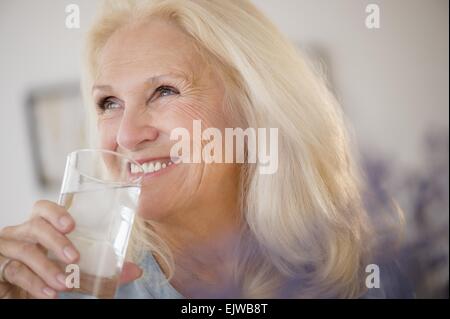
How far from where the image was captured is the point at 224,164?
114 centimetres

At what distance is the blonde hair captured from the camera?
44.1 inches

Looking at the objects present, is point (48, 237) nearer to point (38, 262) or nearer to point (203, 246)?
point (38, 262)

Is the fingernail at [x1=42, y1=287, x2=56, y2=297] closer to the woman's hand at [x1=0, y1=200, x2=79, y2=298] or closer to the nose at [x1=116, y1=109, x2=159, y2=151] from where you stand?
the woman's hand at [x1=0, y1=200, x2=79, y2=298]

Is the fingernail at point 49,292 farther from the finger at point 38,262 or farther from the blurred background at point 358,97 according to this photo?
the blurred background at point 358,97

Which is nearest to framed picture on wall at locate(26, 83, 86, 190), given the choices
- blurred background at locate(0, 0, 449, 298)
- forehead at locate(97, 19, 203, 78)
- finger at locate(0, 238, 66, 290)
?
blurred background at locate(0, 0, 449, 298)

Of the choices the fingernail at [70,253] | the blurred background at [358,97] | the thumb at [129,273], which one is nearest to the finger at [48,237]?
the fingernail at [70,253]

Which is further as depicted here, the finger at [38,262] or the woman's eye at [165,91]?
the woman's eye at [165,91]

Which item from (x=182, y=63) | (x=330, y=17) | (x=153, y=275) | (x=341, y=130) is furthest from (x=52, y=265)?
(x=330, y=17)

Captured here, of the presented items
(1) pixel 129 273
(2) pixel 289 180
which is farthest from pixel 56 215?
(2) pixel 289 180

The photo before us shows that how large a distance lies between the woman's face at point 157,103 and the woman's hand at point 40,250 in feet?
0.94

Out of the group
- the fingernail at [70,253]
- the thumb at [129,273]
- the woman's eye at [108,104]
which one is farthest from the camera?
the woman's eye at [108,104]

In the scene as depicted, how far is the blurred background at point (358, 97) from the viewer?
3.82ft

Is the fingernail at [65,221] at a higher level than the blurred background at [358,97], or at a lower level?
lower

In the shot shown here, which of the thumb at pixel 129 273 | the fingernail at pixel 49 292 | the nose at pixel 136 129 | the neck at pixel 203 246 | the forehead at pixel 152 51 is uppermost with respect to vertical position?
the forehead at pixel 152 51
